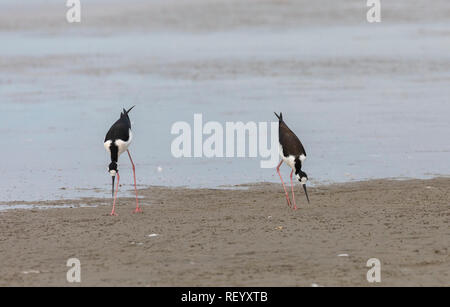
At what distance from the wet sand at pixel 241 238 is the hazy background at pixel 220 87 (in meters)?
0.98

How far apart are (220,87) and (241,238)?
10.4 m

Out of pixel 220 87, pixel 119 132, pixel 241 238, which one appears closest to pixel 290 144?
pixel 119 132

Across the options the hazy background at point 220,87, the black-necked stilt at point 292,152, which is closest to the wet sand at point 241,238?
the black-necked stilt at point 292,152

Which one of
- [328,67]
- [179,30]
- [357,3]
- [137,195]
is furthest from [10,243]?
[357,3]

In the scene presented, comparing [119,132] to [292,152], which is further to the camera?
[119,132]

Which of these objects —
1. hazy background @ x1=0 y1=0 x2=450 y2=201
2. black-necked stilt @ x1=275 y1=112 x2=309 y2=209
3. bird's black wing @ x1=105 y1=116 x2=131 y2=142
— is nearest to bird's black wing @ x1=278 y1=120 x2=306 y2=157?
black-necked stilt @ x1=275 y1=112 x2=309 y2=209

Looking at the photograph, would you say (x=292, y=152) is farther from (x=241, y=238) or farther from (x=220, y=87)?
(x=220, y=87)

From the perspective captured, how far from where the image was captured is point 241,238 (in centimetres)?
948

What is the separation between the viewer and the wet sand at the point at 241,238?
8.16 m

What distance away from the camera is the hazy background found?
13422 mm

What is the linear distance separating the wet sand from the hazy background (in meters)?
0.98

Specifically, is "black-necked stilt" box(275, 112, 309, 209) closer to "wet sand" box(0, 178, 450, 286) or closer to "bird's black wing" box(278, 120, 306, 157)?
"bird's black wing" box(278, 120, 306, 157)

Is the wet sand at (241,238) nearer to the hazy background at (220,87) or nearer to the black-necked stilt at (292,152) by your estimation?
the black-necked stilt at (292,152)

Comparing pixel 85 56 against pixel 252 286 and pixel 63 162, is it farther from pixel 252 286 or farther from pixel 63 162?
pixel 252 286
